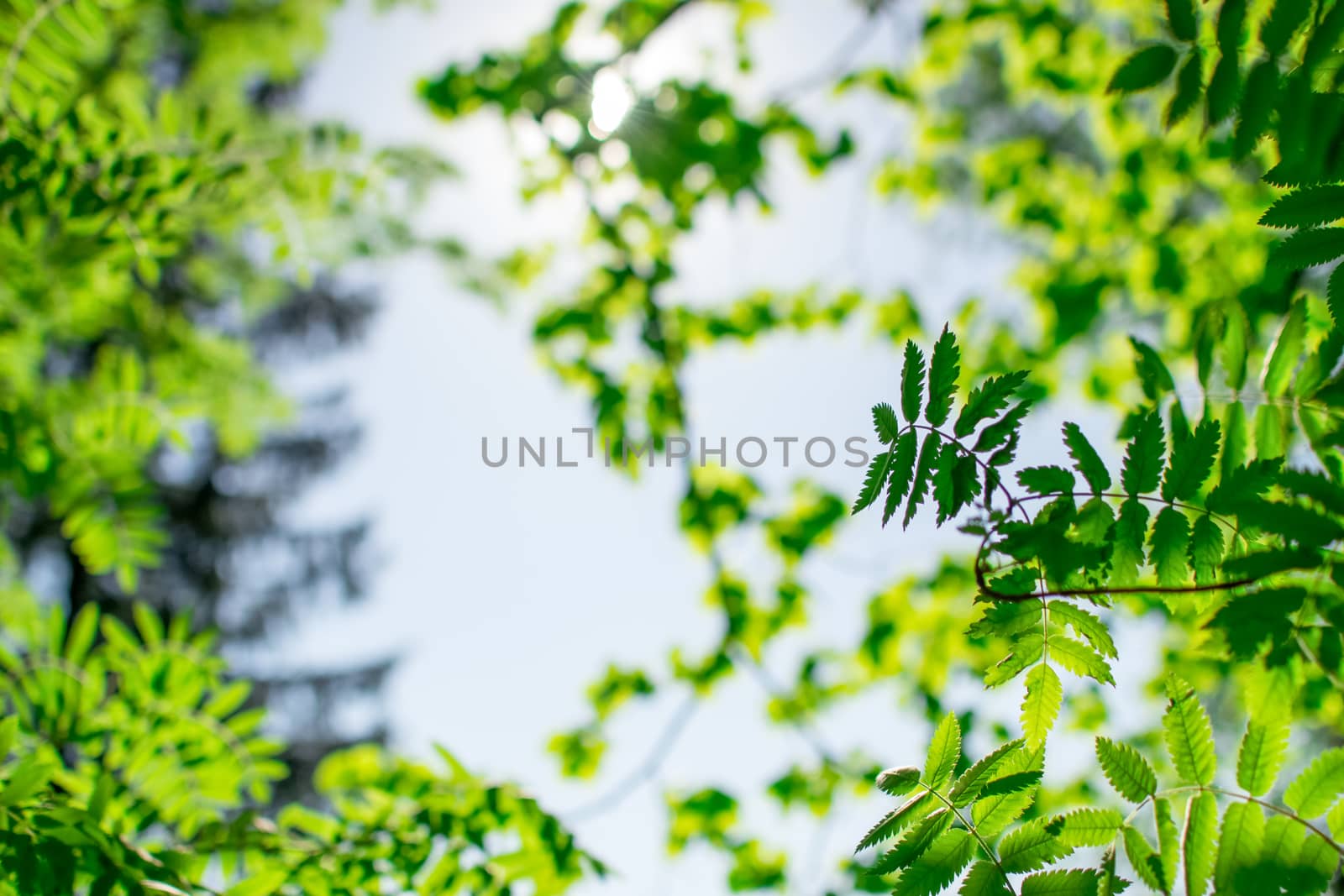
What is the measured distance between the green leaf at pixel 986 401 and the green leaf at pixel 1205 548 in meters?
0.28

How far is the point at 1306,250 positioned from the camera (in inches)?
30.5

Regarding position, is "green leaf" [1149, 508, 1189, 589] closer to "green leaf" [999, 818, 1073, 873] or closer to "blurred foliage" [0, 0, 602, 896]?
"green leaf" [999, 818, 1073, 873]

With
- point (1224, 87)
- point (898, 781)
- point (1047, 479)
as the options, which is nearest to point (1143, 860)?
point (898, 781)

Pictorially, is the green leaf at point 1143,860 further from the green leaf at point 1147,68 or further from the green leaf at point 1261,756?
the green leaf at point 1147,68

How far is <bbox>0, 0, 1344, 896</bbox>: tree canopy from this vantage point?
0.82m

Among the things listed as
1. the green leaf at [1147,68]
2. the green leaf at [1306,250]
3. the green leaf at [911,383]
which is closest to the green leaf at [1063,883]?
the green leaf at [911,383]

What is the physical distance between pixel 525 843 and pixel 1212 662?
1915 mm

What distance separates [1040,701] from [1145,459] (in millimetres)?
290

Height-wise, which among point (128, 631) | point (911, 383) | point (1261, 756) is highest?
point (911, 383)

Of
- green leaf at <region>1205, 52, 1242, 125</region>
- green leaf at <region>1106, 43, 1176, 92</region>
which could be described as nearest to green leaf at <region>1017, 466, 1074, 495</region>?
green leaf at <region>1205, 52, 1242, 125</region>

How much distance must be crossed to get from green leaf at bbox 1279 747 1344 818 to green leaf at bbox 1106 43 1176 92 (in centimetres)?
90

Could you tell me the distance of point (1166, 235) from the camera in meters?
3.50

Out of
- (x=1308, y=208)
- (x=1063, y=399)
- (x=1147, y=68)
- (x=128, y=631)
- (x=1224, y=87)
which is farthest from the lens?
(x=1063, y=399)

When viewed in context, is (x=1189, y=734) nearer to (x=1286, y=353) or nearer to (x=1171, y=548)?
(x=1171, y=548)
